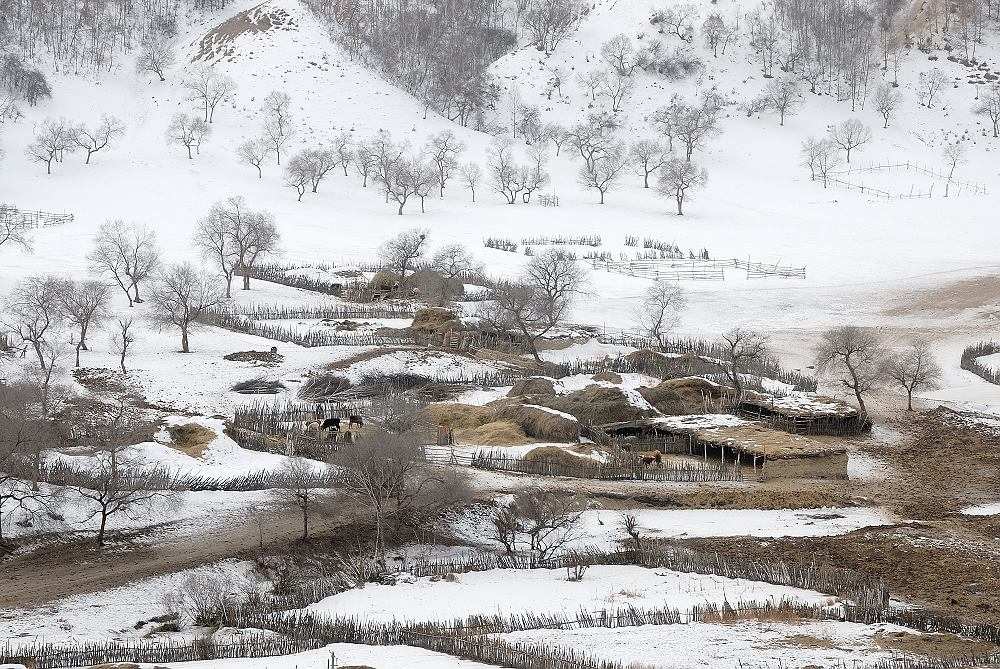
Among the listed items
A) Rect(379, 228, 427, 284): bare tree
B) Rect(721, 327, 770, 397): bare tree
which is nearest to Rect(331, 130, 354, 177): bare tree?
Rect(379, 228, 427, 284): bare tree

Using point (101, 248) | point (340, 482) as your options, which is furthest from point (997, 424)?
point (101, 248)

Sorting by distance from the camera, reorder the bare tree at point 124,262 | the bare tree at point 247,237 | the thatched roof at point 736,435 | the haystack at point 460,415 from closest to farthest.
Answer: the thatched roof at point 736,435, the haystack at point 460,415, the bare tree at point 124,262, the bare tree at point 247,237

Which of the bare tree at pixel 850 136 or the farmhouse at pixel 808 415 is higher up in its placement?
the bare tree at pixel 850 136

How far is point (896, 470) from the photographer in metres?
29.1

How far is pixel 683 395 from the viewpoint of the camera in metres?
34.6

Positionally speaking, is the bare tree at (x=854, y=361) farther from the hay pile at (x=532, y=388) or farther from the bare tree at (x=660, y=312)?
the hay pile at (x=532, y=388)

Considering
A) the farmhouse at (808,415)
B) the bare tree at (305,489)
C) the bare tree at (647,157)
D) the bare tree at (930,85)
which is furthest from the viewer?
the bare tree at (930,85)

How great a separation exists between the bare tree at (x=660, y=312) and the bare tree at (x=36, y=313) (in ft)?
73.2

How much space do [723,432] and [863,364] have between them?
8969 millimetres

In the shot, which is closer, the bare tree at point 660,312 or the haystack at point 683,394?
the haystack at point 683,394

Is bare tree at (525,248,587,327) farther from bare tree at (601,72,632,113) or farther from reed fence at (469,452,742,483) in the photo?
bare tree at (601,72,632,113)

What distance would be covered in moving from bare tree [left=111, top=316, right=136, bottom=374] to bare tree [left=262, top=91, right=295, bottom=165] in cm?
3849

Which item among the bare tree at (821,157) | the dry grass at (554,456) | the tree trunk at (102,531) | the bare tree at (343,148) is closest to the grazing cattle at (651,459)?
the dry grass at (554,456)

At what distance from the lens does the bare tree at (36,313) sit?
36719 mm
